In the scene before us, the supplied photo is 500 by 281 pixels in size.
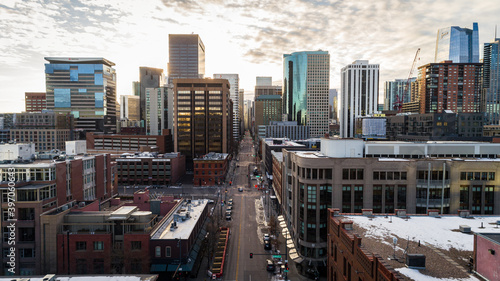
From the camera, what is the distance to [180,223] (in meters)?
64.0

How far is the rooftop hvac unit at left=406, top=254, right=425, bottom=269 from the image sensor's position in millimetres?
25734

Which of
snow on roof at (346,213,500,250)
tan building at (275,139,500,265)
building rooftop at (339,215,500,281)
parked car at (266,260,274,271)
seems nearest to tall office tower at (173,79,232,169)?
parked car at (266,260,274,271)

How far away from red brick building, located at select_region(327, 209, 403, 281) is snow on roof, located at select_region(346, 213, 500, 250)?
2.78 metres

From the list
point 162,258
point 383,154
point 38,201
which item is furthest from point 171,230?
point 383,154

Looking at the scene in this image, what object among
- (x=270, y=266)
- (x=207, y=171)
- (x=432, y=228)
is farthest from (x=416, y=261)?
(x=207, y=171)

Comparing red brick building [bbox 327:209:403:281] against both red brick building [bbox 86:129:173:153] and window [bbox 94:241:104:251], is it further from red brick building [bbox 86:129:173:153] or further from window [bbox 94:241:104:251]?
red brick building [bbox 86:129:173:153]

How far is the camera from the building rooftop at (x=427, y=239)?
25.7 meters

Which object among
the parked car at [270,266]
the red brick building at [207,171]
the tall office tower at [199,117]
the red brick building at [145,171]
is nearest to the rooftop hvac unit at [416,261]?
the parked car at [270,266]

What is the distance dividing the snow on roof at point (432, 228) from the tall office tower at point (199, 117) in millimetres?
142738

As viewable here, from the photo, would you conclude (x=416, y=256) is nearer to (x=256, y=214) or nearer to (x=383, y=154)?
(x=383, y=154)

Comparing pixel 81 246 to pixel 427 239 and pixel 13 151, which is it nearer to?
pixel 13 151

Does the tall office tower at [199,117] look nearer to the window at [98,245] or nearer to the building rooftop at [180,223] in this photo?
the building rooftop at [180,223]

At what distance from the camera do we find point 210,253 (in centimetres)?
6312

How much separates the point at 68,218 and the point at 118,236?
9.49 meters
